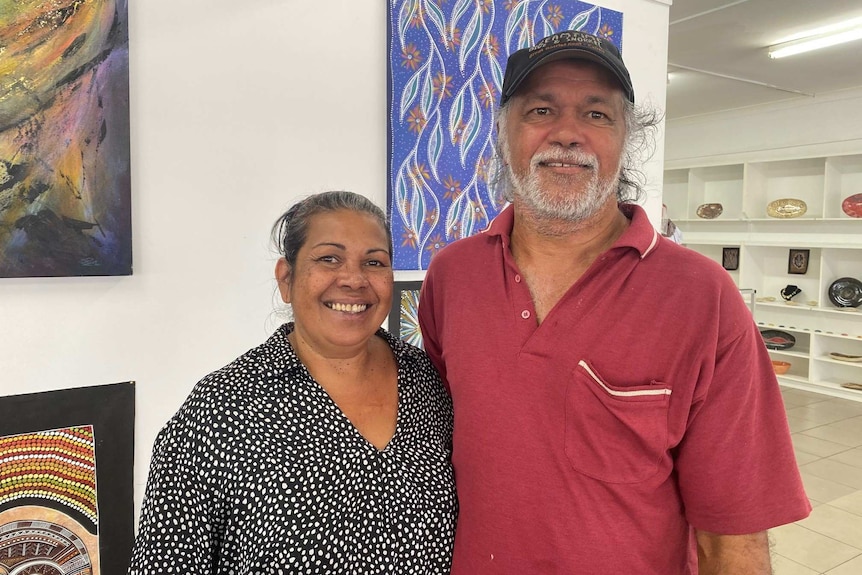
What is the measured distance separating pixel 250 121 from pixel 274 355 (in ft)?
3.78

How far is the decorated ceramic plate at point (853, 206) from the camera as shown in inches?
263

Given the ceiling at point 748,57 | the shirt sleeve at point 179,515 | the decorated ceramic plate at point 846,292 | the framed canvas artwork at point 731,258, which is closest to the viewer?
the shirt sleeve at point 179,515

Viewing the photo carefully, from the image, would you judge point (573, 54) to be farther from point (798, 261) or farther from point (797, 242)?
point (798, 261)

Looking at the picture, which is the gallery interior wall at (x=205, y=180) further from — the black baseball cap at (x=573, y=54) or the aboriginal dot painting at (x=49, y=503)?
the black baseball cap at (x=573, y=54)

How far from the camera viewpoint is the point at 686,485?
4.14ft

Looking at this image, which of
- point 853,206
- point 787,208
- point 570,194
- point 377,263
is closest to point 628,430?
point 570,194

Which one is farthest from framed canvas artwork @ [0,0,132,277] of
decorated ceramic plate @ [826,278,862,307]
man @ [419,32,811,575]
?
decorated ceramic plate @ [826,278,862,307]

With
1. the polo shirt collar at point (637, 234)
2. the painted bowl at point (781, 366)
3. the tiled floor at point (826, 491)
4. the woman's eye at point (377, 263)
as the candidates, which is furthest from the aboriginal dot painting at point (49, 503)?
the painted bowl at point (781, 366)

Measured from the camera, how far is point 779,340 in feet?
24.7

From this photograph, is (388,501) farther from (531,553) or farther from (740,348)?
(740,348)

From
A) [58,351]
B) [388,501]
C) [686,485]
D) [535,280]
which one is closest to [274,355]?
[388,501]

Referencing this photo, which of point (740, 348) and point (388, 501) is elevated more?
point (740, 348)

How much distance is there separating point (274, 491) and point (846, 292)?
7424 millimetres

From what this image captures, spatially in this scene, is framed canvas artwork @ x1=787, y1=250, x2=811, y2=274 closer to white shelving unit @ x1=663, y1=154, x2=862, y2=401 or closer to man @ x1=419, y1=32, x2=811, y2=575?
white shelving unit @ x1=663, y1=154, x2=862, y2=401
